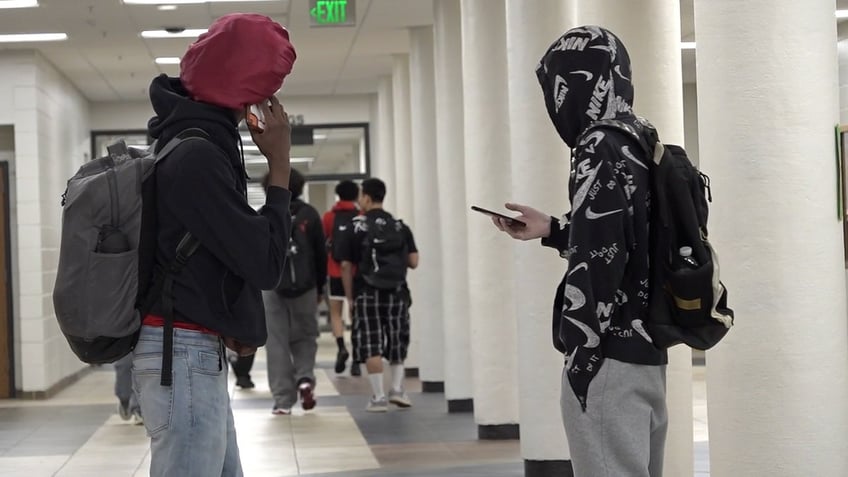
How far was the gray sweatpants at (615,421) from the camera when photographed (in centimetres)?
289

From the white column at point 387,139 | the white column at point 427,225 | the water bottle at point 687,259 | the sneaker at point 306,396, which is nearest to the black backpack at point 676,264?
the water bottle at point 687,259

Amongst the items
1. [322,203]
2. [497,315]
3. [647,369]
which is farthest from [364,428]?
[322,203]

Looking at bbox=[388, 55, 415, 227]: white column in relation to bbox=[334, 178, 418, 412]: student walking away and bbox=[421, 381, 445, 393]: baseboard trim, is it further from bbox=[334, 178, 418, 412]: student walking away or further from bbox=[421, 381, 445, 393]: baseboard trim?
bbox=[334, 178, 418, 412]: student walking away

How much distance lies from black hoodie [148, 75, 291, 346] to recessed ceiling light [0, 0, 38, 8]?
27.4ft

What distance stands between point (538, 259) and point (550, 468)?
105 cm

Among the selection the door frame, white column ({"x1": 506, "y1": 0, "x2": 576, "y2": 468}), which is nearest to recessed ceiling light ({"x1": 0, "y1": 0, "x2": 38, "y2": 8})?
the door frame

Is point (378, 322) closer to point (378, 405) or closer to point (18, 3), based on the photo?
point (378, 405)

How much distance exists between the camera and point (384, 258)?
1001cm

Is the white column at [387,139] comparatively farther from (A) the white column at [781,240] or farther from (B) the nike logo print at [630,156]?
(B) the nike logo print at [630,156]

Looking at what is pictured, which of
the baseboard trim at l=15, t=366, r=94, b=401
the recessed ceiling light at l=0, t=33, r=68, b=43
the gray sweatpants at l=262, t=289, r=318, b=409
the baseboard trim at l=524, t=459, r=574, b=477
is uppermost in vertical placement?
the recessed ceiling light at l=0, t=33, r=68, b=43

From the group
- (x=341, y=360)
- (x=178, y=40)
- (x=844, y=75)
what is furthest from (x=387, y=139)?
(x=844, y=75)

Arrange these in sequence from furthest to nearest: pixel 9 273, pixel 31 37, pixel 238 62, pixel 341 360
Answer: pixel 341 360 → pixel 9 273 → pixel 31 37 → pixel 238 62

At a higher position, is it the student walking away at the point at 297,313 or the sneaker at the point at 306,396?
the student walking away at the point at 297,313

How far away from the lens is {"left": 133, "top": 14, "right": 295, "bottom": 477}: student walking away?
8.40 feet
